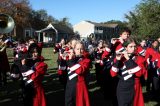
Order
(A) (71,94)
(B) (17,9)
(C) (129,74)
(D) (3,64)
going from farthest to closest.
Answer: (B) (17,9)
(D) (3,64)
(A) (71,94)
(C) (129,74)

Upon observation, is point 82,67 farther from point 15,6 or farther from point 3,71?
point 15,6

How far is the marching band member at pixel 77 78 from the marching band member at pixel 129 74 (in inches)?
24.4

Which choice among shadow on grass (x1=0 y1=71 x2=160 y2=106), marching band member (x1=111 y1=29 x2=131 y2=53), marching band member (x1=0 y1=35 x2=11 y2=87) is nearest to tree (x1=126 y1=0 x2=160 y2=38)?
shadow on grass (x1=0 y1=71 x2=160 y2=106)

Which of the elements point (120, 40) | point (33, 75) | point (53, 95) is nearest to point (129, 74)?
point (120, 40)

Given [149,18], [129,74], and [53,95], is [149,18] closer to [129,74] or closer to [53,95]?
[53,95]

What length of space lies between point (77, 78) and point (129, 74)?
3.32ft

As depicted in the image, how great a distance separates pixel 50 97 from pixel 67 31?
82.8m

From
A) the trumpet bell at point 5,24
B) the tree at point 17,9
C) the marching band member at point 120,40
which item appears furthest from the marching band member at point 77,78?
the tree at point 17,9

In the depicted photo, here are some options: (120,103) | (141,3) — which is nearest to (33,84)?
(120,103)

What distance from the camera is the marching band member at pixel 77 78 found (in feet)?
23.0

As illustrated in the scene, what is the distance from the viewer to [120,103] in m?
6.93

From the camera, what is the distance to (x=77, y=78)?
7.10 metres

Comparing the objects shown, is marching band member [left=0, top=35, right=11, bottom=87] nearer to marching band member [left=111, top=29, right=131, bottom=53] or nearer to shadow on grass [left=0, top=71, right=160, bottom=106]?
shadow on grass [left=0, top=71, right=160, bottom=106]

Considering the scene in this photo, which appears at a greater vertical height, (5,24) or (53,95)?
(5,24)
